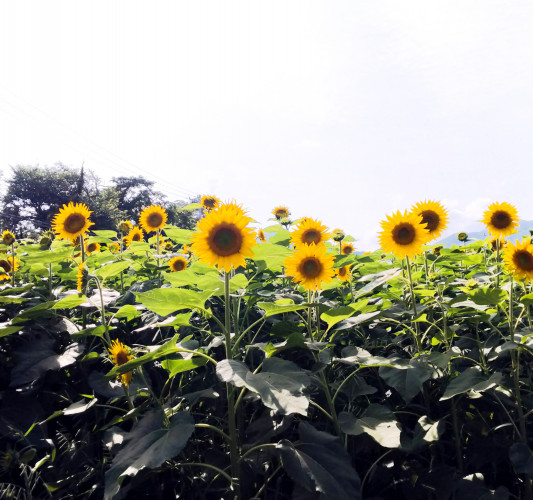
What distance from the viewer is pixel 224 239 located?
2.06 m

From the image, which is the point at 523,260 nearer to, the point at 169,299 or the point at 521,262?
the point at 521,262

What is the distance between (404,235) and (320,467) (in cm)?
157

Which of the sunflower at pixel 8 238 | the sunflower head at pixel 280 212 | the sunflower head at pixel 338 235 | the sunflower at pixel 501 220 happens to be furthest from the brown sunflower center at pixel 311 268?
the sunflower at pixel 8 238

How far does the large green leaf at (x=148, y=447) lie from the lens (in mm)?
1508

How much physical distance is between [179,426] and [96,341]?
1.34 metres

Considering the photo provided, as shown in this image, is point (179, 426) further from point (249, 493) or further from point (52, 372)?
point (52, 372)

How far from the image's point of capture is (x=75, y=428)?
240 centimetres

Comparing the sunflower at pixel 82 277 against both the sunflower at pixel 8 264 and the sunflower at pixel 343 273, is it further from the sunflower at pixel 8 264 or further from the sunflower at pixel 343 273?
the sunflower at pixel 343 273

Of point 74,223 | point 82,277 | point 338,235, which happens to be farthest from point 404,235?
point 74,223

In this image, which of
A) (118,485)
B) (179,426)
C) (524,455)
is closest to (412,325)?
(524,455)

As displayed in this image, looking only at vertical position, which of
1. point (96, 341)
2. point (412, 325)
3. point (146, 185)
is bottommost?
point (96, 341)

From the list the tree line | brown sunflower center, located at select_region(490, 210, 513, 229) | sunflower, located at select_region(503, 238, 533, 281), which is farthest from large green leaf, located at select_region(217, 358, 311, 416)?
the tree line

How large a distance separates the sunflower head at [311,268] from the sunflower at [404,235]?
55cm

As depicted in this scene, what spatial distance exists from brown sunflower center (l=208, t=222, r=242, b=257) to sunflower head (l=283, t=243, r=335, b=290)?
17.4 inches
